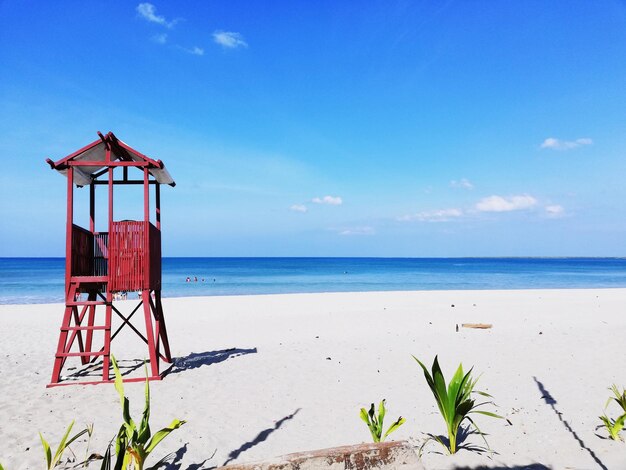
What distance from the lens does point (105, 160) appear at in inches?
299

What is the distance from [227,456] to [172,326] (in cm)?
982

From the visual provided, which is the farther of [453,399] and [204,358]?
[204,358]

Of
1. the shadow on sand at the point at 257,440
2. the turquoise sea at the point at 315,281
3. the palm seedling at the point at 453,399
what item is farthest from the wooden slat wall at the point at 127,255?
the turquoise sea at the point at 315,281

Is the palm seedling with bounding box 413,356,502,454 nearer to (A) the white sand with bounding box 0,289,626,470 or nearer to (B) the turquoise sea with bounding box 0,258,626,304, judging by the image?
(A) the white sand with bounding box 0,289,626,470

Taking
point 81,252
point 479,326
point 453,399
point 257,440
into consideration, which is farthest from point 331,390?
point 479,326

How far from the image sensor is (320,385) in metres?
6.74

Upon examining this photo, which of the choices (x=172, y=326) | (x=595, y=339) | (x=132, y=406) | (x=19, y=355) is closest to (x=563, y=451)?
(x=132, y=406)

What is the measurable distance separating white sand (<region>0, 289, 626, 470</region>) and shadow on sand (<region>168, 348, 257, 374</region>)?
135 millimetres

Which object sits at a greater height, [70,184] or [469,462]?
[70,184]

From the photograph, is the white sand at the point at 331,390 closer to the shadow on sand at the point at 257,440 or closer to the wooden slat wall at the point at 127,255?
the shadow on sand at the point at 257,440

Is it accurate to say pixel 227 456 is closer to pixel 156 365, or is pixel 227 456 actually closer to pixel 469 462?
pixel 469 462

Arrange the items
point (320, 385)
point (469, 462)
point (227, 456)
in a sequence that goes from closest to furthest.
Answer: point (469, 462) < point (227, 456) < point (320, 385)

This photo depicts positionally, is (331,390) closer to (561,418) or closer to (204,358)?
(561,418)

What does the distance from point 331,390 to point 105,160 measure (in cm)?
529
